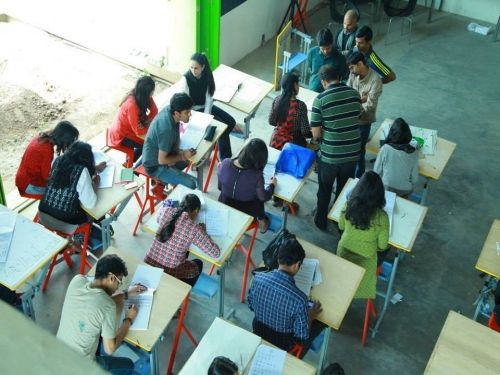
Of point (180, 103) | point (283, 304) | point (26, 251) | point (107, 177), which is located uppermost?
point (180, 103)

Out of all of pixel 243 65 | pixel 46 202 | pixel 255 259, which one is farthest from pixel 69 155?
pixel 243 65

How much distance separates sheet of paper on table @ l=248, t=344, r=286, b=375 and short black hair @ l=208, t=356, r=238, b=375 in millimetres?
256

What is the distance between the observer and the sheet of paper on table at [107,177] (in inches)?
168

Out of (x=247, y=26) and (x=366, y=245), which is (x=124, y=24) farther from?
(x=366, y=245)

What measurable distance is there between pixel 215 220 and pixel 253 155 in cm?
53

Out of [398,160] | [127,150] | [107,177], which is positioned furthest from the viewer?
[127,150]

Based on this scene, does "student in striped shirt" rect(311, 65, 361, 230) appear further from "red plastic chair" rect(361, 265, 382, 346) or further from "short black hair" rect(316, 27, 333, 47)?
"short black hair" rect(316, 27, 333, 47)

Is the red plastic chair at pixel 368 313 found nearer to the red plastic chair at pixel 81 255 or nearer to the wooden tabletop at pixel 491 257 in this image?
the wooden tabletop at pixel 491 257

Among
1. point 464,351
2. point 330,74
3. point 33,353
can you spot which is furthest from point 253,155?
point 33,353

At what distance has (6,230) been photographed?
146 inches

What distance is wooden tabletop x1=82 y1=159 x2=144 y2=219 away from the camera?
4051 millimetres

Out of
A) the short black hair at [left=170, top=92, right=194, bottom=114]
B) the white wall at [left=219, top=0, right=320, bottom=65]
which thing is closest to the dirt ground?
the white wall at [left=219, top=0, right=320, bottom=65]

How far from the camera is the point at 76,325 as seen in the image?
301 cm

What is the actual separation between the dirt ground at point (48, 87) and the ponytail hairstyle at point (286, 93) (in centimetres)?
234
